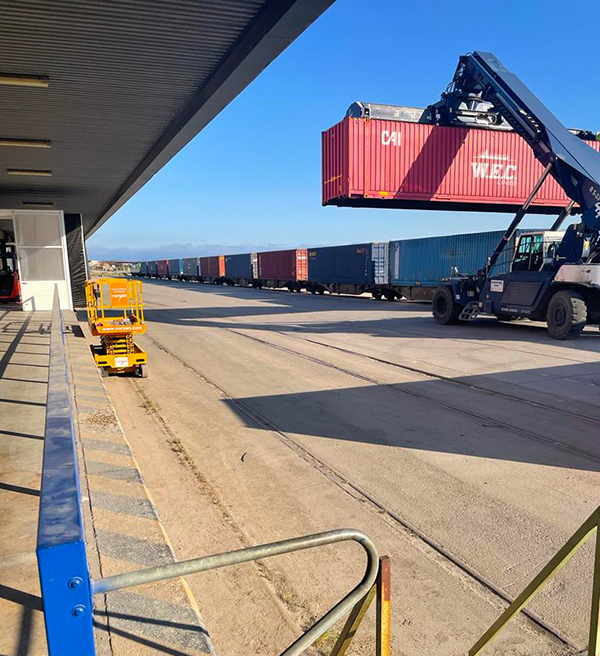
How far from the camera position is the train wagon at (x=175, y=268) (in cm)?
6600

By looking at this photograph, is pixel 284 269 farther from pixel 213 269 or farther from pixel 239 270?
pixel 213 269

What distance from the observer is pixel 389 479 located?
482 centimetres

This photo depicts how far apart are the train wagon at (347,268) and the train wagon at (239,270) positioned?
10651mm

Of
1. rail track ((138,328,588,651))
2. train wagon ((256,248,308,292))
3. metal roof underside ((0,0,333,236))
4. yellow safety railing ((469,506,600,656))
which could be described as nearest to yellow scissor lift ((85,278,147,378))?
rail track ((138,328,588,651))

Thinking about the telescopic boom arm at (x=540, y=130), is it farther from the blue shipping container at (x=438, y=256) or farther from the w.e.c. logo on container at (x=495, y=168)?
the blue shipping container at (x=438, y=256)

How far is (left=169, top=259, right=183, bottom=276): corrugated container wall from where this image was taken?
217ft

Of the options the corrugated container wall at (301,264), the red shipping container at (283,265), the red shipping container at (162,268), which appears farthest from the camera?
the red shipping container at (162,268)

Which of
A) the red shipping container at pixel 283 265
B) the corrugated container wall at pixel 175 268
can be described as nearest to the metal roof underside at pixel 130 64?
the red shipping container at pixel 283 265

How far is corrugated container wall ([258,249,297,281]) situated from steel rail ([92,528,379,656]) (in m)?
34.2

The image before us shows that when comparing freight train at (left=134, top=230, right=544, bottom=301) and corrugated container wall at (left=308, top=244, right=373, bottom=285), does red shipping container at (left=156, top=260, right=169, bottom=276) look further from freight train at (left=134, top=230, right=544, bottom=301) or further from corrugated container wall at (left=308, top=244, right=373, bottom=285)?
corrugated container wall at (left=308, top=244, right=373, bottom=285)

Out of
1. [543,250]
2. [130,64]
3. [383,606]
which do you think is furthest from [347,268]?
[383,606]

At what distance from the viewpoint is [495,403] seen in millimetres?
7367

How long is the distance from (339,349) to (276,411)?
17.2 ft

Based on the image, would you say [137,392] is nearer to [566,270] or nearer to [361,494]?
[361,494]
